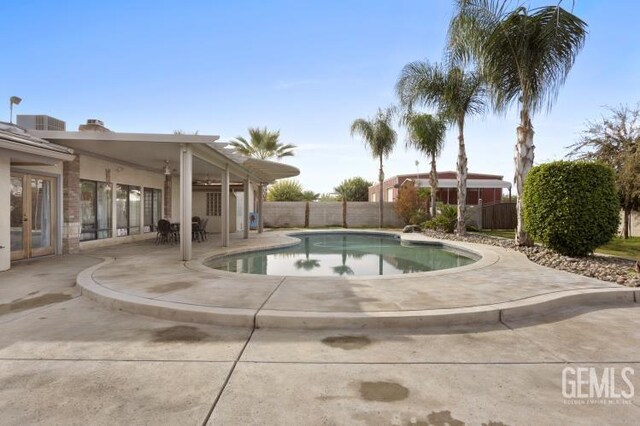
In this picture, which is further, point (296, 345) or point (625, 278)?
point (625, 278)

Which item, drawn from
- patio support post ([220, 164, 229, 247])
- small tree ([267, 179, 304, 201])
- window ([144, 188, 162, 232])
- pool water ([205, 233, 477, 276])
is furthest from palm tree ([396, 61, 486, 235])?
small tree ([267, 179, 304, 201])

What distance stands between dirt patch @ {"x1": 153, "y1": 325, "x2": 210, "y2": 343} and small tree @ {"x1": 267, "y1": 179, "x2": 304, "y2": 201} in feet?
101

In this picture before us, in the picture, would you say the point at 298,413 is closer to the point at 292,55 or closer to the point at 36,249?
the point at 36,249

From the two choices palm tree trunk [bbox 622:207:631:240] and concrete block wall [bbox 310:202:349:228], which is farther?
Answer: concrete block wall [bbox 310:202:349:228]

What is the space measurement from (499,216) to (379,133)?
30.3 ft

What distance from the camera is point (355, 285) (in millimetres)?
6348

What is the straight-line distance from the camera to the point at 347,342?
13.3 ft

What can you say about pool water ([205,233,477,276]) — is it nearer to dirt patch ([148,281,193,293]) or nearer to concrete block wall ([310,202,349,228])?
dirt patch ([148,281,193,293])

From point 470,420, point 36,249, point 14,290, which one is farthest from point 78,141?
point 470,420

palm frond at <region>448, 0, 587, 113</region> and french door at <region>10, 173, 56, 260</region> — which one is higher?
palm frond at <region>448, 0, 587, 113</region>

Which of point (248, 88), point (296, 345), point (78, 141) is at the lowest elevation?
point (296, 345)

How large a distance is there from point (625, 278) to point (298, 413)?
7307 millimetres

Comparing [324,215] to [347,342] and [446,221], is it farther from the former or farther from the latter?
[347,342]

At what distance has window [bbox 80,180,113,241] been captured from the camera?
11.6 metres
